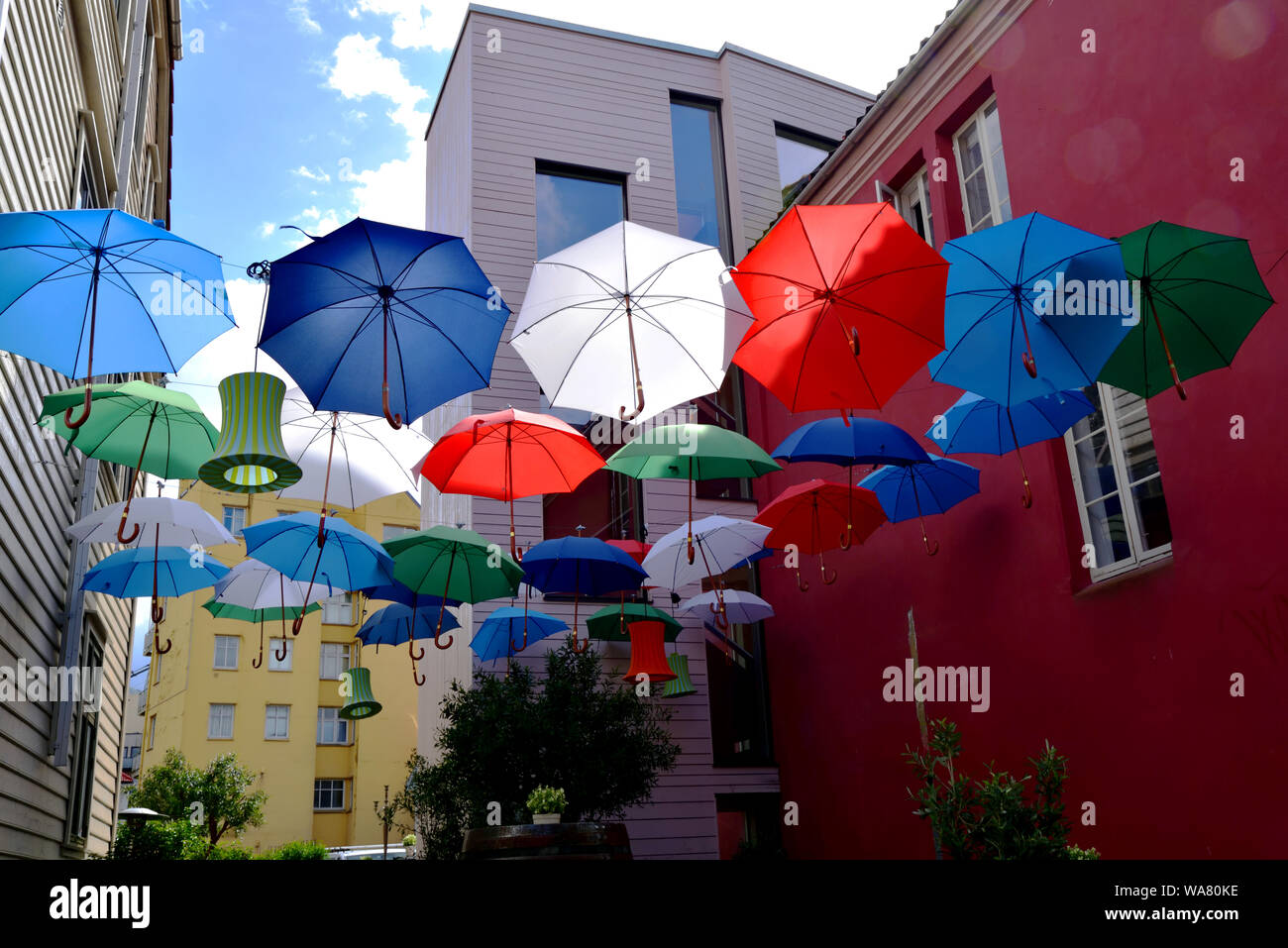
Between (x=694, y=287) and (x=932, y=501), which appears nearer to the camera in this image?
(x=694, y=287)

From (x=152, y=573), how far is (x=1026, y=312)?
24.9 ft

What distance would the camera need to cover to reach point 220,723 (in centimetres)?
3155

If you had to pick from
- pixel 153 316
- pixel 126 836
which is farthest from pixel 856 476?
pixel 126 836

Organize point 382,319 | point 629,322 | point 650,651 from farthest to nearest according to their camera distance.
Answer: point 650,651
point 629,322
point 382,319

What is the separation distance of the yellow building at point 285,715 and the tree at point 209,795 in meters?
5.35

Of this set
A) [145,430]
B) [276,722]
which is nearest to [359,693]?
[145,430]

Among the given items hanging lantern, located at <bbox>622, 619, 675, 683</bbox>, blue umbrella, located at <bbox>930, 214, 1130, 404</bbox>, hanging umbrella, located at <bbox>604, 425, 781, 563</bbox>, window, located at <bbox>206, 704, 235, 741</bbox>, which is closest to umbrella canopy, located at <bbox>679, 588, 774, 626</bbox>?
hanging lantern, located at <bbox>622, 619, 675, 683</bbox>

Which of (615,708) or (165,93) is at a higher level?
(165,93)

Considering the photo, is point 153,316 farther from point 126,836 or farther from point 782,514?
point 126,836

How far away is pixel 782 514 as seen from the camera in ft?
32.9

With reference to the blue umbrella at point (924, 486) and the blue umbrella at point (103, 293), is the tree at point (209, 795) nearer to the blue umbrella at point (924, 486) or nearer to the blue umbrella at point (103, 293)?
the blue umbrella at point (924, 486)

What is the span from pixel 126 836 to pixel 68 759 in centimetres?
356

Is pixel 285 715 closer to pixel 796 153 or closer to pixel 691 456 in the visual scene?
pixel 796 153

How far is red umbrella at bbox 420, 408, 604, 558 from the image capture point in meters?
8.57
